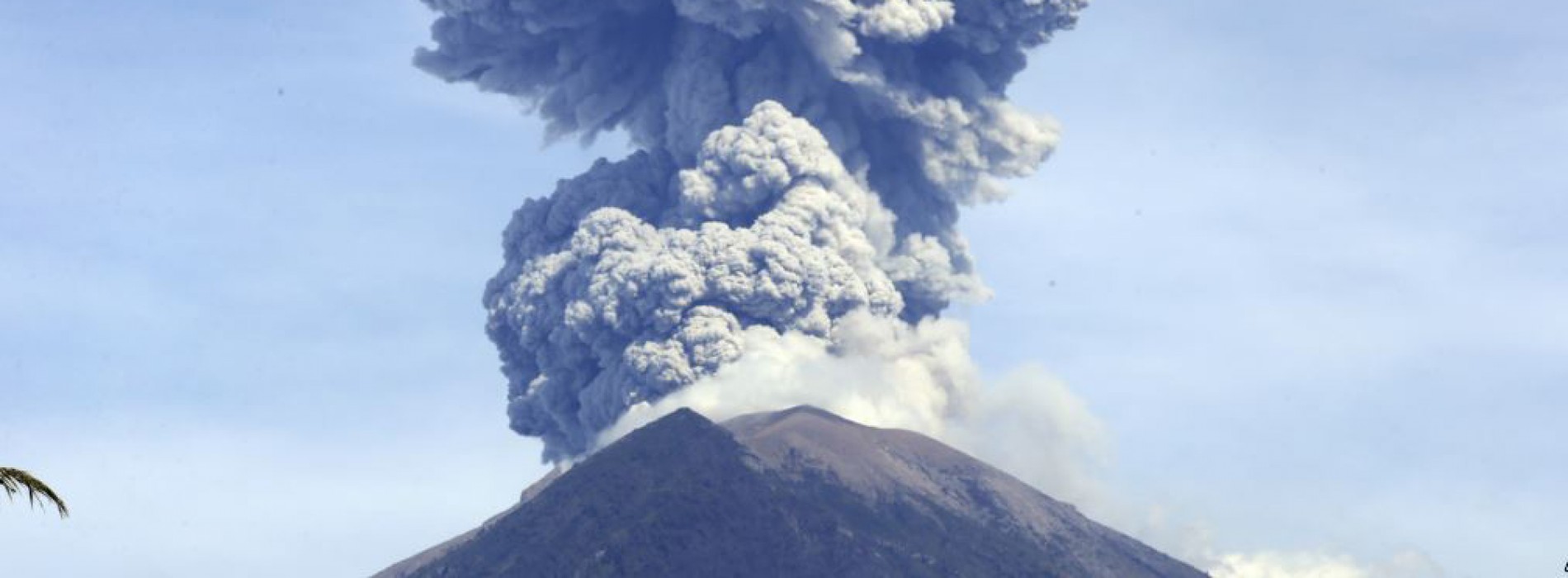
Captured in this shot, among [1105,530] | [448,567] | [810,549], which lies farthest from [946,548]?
[448,567]

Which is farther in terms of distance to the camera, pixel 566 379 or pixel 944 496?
pixel 944 496

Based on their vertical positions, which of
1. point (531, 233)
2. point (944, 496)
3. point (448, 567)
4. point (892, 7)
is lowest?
point (448, 567)

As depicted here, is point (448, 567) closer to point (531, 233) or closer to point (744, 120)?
point (531, 233)

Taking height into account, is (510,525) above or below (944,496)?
below

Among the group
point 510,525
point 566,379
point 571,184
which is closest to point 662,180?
point 571,184

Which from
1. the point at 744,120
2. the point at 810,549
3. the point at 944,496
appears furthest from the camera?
the point at 944,496

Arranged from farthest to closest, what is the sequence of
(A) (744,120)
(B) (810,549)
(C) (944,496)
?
(C) (944,496) < (A) (744,120) < (B) (810,549)

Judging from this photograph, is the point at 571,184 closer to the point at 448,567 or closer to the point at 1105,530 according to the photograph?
the point at 448,567
